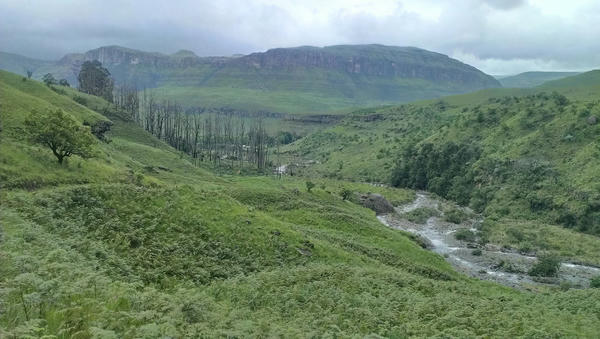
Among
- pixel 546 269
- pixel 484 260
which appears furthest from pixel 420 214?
pixel 546 269

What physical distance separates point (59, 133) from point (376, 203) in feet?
218

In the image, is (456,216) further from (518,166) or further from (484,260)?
(484,260)

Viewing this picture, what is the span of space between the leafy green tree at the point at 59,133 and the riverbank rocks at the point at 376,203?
60886 millimetres

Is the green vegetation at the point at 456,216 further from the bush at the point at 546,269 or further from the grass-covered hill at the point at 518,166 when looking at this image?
the bush at the point at 546,269

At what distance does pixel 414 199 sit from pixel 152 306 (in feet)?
331

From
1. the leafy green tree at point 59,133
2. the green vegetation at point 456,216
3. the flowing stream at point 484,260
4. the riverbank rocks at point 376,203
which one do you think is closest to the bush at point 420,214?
the flowing stream at point 484,260

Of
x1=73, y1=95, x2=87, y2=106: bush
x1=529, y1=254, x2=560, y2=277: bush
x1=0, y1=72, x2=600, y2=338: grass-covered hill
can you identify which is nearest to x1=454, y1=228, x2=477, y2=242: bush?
x1=529, y1=254, x2=560, y2=277: bush

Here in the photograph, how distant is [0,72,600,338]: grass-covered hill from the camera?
48.7 feet

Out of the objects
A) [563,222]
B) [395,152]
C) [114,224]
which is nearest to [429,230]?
[563,222]

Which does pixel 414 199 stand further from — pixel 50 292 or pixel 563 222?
pixel 50 292

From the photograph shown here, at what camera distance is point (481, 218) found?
89.6 metres

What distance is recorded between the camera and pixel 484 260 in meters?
61.6

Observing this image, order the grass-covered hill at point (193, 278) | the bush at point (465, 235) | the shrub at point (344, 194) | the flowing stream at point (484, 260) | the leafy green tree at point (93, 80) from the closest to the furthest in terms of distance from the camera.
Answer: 1. the grass-covered hill at point (193, 278)
2. the flowing stream at point (484, 260)
3. the bush at point (465, 235)
4. the shrub at point (344, 194)
5. the leafy green tree at point (93, 80)

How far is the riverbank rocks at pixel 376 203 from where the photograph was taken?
300 ft
